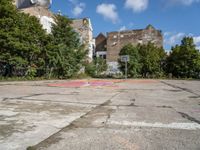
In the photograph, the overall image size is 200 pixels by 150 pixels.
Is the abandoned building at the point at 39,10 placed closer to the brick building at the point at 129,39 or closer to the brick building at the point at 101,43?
the brick building at the point at 129,39

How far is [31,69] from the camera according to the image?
75.7 feet

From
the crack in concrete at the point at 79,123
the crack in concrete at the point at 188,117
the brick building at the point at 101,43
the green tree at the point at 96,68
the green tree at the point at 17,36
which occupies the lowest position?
the crack in concrete at the point at 188,117

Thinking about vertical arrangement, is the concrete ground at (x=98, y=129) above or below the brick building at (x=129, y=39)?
below

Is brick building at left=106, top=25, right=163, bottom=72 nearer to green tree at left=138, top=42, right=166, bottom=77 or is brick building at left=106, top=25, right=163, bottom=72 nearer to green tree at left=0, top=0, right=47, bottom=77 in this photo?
green tree at left=138, top=42, right=166, bottom=77

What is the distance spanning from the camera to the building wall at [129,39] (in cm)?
4478

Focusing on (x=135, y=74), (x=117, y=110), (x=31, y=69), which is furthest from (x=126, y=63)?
(x=117, y=110)

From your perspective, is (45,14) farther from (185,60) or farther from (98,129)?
(98,129)

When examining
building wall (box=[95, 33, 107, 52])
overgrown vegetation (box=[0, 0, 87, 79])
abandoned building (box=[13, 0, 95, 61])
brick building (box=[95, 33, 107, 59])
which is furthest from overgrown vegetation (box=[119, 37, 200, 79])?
building wall (box=[95, 33, 107, 52])

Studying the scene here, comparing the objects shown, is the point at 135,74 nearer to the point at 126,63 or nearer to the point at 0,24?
the point at 126,63

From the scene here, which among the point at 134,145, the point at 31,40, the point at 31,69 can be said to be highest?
the point at 31,40

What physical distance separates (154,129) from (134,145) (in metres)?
1.01

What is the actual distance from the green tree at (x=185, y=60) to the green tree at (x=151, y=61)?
1.58 m

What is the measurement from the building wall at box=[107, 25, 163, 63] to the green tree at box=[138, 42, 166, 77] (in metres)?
14.6

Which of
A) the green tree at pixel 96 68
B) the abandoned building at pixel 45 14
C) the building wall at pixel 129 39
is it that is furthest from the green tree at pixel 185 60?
the building wall at pixel 129 39
